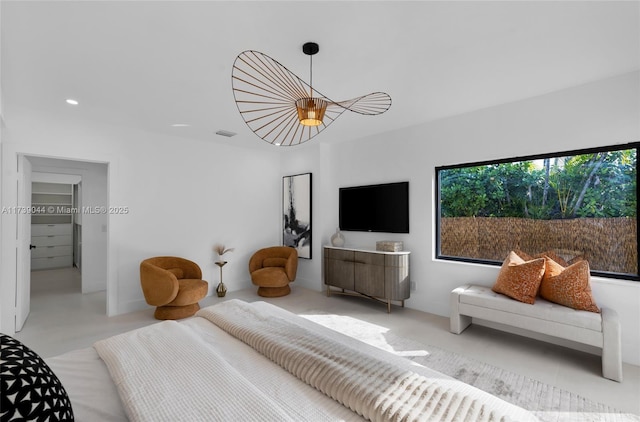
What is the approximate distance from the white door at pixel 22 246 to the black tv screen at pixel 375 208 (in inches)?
162

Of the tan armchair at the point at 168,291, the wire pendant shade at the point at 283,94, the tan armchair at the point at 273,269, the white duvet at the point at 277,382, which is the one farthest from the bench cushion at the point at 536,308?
the tan armchair at the point at 168,291

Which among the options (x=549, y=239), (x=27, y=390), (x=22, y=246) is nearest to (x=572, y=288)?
(x=549, y=239)

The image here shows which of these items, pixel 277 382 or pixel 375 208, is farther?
pixel 375 208

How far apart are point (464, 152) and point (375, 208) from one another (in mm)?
1437

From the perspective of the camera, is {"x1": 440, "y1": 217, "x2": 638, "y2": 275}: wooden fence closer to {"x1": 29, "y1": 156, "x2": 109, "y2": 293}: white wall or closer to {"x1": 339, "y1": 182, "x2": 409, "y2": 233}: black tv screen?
{"x1": 339, "y1": 182, "x2": 409, "y2": 233}: black tv screen

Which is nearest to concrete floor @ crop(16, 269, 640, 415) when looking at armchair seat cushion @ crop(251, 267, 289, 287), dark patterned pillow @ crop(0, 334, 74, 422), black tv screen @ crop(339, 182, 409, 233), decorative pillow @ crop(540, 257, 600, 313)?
armchair seat cushion @ crop(251, 267, 289, 287)

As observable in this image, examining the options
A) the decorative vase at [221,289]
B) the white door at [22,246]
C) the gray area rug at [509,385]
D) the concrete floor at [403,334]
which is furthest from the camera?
the decorative vase at [221,289]

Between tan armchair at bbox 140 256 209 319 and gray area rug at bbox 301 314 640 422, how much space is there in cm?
209

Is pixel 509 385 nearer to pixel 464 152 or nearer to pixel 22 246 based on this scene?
pixel 464 152

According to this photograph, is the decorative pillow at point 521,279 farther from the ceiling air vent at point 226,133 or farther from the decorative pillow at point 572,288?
the ceiling air vent at point 226,133

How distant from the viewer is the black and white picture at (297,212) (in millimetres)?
5113

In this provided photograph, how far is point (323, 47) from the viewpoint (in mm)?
2096

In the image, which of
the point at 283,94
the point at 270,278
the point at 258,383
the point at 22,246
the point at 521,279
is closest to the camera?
the point at 258,383

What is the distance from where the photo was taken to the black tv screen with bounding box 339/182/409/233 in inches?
162
